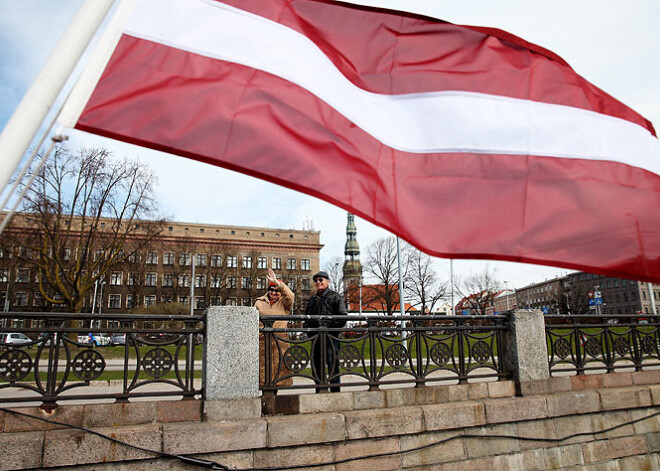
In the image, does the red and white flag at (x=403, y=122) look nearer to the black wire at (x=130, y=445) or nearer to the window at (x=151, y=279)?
the black wire at (x=130, y=445)

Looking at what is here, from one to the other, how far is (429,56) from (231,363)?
3.75m

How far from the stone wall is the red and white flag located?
3.30 meters

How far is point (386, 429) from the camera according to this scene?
5.84 meters

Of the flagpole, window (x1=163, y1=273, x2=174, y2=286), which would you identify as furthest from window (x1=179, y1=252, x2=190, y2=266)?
the flagpole

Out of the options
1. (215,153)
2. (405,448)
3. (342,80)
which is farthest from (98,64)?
(405,448)

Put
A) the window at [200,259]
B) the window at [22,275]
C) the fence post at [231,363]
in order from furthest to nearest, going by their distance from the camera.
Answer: the window at [200,259], the window at [22,275], the fence post at [231,363]

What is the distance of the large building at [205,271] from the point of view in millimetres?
58972

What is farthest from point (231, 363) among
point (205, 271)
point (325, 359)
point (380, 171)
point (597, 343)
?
point (205, 271)

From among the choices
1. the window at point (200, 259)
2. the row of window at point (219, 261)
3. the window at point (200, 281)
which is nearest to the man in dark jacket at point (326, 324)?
the row of window at point (219, 261)

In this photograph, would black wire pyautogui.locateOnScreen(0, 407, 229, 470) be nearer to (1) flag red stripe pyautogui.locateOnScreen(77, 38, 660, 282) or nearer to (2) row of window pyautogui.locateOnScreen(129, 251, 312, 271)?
(1) flag red stripe pyautogui.locateOnScreen(77, 38, 660, 282)

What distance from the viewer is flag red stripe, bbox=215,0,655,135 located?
Answer: 11.4ft

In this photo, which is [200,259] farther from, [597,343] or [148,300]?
[597,343]

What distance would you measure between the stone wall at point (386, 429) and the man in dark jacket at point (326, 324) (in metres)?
0.43

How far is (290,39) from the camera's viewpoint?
3.31 m
